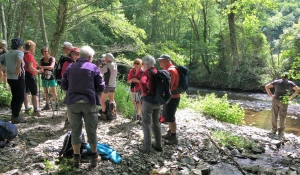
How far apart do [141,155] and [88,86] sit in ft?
6.31

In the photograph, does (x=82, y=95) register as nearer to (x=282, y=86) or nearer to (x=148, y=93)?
(x=148, y=93)

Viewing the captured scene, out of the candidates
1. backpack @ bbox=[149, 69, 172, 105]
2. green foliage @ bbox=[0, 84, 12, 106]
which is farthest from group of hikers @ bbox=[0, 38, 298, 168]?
green foliage @ bbox=[0, 84, 12, 106]

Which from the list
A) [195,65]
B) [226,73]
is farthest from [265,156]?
[195,65]

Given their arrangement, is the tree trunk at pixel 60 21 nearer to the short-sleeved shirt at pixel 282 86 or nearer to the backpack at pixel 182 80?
the backpack at pixel 182 80

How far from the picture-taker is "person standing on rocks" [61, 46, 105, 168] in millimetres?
3748

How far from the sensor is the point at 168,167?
4.72 meters

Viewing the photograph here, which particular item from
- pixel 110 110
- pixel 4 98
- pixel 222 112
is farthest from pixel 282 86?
pixel 4 98

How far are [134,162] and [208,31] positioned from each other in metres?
28.9

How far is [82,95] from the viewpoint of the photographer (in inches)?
147

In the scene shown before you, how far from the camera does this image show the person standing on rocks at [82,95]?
375 centimetres

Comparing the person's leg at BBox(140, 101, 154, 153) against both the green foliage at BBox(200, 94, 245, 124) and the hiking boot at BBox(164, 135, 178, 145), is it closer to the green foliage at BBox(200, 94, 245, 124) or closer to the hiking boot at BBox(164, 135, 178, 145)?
the hiking boot at BBox(164, 135, 178, 145)

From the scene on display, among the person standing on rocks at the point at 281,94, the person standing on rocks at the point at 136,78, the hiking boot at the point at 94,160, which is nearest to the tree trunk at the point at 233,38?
the person standing on rocks at the point at 281,94

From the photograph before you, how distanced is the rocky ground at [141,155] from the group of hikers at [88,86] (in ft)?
0.97

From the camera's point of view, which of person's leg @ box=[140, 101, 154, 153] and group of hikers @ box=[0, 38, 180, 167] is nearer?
group of hikers @ box=[0, 38, 180, 167]
